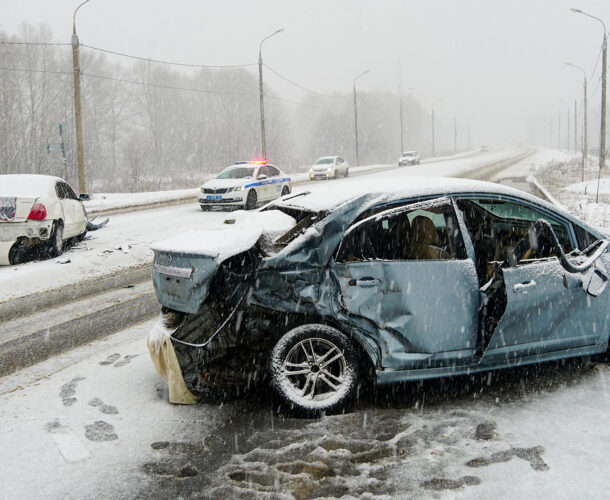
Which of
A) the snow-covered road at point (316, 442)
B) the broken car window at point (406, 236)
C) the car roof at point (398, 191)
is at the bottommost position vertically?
the snow-covered road at point (316, 442)

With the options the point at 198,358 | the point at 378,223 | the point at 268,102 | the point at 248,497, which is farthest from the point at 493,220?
the point at 268,102

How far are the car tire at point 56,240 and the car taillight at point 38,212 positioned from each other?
533 millimetres

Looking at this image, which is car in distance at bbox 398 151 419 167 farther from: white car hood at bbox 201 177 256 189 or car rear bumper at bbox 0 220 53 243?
car rear bumper at bbox 0 220 53 243

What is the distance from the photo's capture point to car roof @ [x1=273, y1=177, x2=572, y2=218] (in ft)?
15.4

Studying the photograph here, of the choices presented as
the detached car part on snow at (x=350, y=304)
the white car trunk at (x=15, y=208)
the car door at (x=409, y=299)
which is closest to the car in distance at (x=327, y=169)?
the white car trunk at (x=15, y=208)

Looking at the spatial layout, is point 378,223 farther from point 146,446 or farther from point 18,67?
point 18,67

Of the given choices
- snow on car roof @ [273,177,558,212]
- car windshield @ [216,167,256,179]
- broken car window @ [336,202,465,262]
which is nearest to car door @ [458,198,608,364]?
snow on car roof @ [273,177,558,212]

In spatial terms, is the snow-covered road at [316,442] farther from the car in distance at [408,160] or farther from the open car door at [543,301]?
the car in distance at [408,160]

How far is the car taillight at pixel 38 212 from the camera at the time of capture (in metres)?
11.4

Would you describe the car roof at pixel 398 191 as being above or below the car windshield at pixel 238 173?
below

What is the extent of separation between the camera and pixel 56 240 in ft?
39.9

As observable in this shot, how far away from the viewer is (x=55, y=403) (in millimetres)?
4684

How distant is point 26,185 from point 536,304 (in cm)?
1005

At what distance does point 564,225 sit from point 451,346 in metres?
1.53
